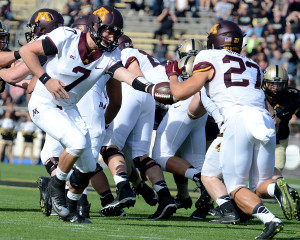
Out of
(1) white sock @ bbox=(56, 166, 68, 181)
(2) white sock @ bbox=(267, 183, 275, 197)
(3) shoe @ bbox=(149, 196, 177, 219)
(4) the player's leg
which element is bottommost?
(3) shoe @ bbox=(149, 196, 177, 219)

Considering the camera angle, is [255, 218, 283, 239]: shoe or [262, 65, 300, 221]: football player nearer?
[255, 218, 283, 239]: shoe

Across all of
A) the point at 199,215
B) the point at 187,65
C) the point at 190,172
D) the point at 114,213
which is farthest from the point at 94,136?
the point at 187,65

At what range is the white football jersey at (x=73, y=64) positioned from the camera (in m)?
6.11

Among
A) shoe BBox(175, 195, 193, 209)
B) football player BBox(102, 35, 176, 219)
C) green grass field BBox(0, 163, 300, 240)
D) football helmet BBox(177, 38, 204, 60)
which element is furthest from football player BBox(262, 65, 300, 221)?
green grass field BBox(0, 163, 300, 240)

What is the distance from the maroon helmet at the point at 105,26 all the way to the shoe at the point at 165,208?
5.65ft

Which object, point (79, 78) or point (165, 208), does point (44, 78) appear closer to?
point (79, 78)

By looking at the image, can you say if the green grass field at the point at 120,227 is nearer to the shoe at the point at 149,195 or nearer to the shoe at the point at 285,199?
the shoe at the point at 149,195

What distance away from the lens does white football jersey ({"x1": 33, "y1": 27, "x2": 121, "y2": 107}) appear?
6.11 m

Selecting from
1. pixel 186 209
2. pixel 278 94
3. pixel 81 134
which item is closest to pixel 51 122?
pixel 81 134

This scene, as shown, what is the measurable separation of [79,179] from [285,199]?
1980 millimetres

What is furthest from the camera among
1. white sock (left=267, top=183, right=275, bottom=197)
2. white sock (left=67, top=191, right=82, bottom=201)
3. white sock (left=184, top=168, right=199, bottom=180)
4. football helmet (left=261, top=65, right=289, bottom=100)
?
football helmet (left=261, top=65, right=289, bottom=100)

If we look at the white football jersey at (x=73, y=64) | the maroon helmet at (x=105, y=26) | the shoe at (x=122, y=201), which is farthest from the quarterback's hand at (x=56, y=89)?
the shoe at (x=122, y=201)

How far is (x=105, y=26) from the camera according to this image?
616cm

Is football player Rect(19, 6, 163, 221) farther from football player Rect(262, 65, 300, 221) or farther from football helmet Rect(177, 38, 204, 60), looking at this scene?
football player Rect(262, 65, 300, 221)
